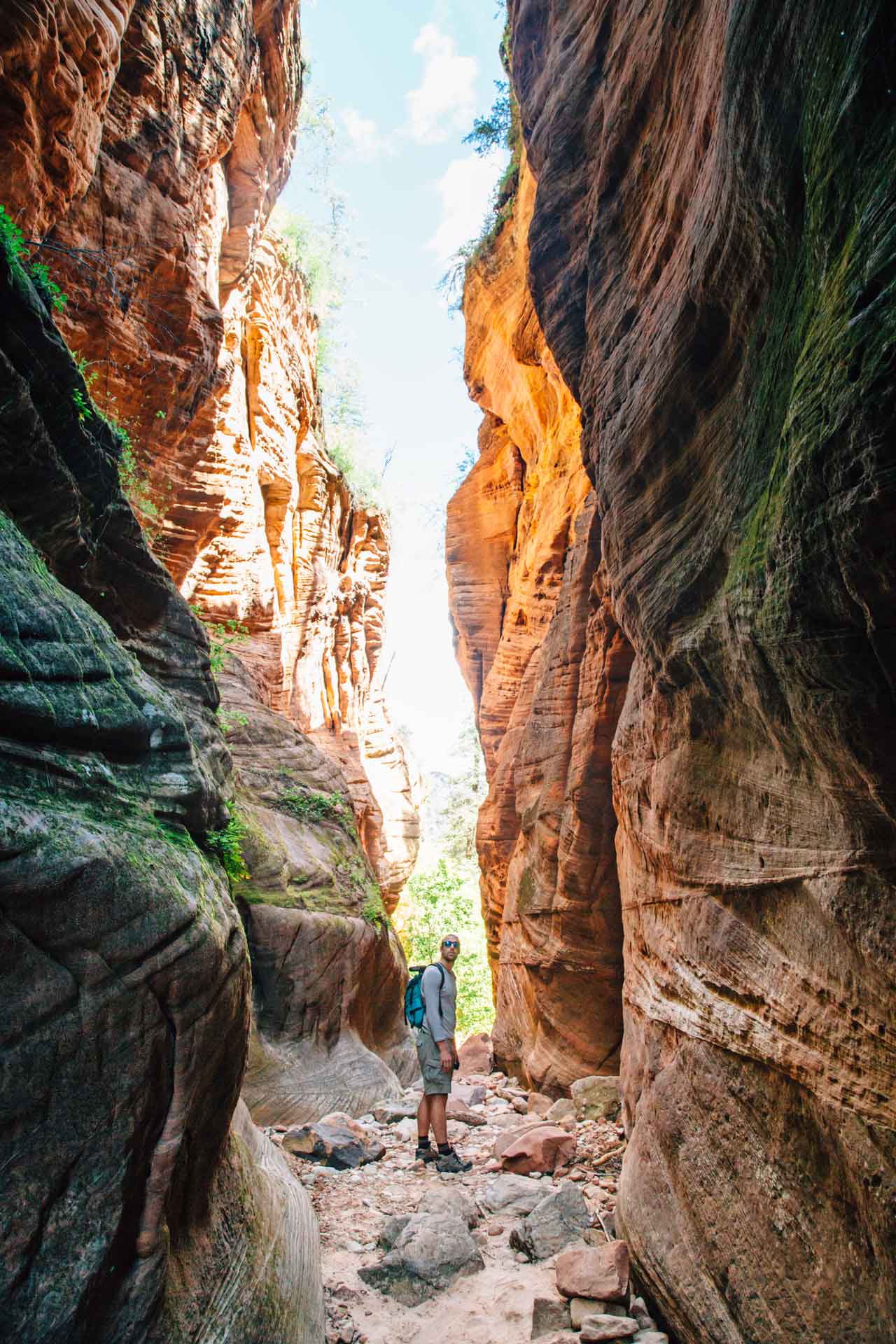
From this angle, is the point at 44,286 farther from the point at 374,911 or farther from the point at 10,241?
the point at 374,911

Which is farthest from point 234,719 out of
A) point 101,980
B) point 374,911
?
point 101,980

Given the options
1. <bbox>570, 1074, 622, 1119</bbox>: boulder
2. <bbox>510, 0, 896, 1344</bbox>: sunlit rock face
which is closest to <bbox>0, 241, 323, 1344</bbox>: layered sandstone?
<bbox>510, 0, 896, 1344</bbox>: sunlit rock face

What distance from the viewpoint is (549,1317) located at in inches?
147

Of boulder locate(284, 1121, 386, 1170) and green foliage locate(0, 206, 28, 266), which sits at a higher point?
green foliage locate(0, 206, 28, 266)

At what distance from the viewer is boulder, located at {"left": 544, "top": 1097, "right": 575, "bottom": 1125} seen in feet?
24.5

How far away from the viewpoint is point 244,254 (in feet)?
38.9

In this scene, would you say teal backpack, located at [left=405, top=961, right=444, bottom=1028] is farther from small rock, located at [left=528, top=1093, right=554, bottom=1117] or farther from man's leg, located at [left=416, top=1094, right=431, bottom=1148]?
small rock, located at [left=528, top=1093, right=554, bottom=1117]

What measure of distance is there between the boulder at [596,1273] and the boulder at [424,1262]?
599 mm

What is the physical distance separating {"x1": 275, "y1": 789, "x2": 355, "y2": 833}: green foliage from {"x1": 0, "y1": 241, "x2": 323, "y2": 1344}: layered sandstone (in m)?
7.65

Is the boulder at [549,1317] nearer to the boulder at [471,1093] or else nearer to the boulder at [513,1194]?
the boulder at [513,1194]

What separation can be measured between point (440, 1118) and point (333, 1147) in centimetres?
97

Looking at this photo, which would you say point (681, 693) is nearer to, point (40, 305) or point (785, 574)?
point (785, 574)

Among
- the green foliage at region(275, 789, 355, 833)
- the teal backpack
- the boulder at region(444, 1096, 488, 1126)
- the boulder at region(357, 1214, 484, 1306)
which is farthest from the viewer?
the green foliage at region(275, 789, 355, 833)

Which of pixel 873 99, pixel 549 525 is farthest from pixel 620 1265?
pixel 549 525
